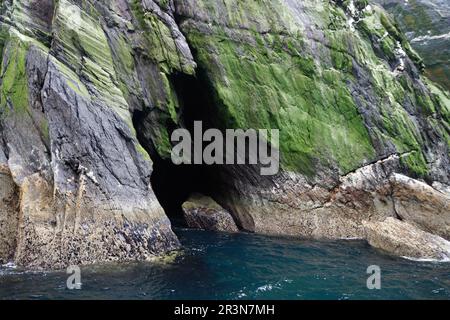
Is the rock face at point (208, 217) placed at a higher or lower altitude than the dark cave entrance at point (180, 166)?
lower

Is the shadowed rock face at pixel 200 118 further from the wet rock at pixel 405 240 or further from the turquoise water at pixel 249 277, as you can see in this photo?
the turquoise water at pixel 249 277

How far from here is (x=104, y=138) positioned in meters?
20.6

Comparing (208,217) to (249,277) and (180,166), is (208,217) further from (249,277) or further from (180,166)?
(249,277)

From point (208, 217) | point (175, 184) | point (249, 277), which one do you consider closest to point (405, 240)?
point (249, 277)

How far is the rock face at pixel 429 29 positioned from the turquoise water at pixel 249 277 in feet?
128

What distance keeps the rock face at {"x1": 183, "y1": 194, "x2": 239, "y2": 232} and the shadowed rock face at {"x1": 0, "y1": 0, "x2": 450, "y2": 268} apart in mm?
978

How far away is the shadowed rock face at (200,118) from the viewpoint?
19.4 metres

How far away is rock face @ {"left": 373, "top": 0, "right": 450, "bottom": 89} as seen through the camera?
53750 mm

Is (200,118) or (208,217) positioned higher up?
(200,118)

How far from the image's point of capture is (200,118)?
2973cm

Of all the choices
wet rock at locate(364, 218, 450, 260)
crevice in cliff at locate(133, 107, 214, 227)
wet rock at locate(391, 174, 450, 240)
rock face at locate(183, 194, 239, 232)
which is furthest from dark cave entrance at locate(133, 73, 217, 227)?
wet rock at locate(391, 174, 450, 240)

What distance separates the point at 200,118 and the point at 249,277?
14256mm

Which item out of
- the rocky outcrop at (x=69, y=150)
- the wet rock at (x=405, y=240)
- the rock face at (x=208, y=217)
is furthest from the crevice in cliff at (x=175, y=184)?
the wet rock at (x=405, y=240)
